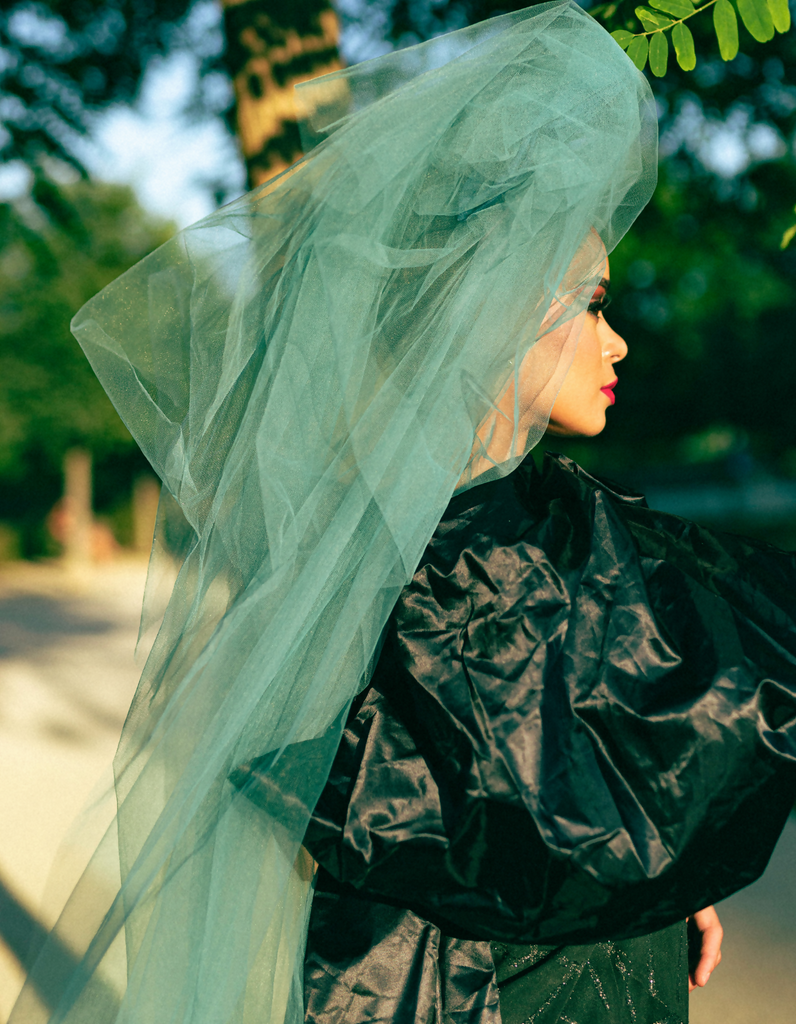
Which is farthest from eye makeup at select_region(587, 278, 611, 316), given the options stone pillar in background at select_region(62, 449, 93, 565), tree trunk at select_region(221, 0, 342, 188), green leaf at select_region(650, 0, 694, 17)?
stone pillar in background at select_region(62, 449, 93, 565)

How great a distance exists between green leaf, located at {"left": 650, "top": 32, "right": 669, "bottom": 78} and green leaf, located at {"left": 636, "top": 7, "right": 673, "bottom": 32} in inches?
0.7

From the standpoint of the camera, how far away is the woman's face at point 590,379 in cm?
154

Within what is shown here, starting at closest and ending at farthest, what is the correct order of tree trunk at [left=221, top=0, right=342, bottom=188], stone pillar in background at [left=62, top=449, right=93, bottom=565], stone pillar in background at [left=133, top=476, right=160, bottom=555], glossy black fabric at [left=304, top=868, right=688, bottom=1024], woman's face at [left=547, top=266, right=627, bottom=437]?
1. glossy black fabric at [left=304, top=868, right=688, bottom=1024]
2. woman's face at [left=547, top=266, right=627, bottom=437]
3. tree trunk at [left=221, top=0, right=342, bottom=188]
4. stone pillar in background at [left=62, top=449, right=93, bottom=565]
5. stone pillar in background at [left=133, top=476, right=160, bottom=555]

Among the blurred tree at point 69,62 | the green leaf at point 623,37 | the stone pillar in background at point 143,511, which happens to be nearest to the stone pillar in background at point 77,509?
the stone pillar in background at point 143,511

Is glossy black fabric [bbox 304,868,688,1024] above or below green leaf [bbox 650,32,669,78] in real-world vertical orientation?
below

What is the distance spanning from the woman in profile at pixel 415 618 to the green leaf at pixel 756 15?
1.75ft

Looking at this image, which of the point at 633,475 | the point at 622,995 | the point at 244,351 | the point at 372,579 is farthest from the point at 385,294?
the point at 633,475

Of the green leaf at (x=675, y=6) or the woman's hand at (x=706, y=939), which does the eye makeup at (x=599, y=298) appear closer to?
the green leaf at (x=675, y=6)

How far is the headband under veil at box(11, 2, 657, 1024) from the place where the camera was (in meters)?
1.24

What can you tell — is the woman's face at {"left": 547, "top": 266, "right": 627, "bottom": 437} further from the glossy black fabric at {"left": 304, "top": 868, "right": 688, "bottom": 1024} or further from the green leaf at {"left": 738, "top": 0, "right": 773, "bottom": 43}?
the glossy black fabric at {"left": 304, "top": 868, "right": 688, "bottom": 1024}

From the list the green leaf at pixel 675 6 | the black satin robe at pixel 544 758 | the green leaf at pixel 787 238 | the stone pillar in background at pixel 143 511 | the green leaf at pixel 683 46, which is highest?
the green leaf at pixel 675 6

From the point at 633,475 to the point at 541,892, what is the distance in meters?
24.7

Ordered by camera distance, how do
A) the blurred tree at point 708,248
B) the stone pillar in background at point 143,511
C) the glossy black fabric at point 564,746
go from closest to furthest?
1. the glossy black fabric at point 564,746
2. the blurred tree at point 708,248
3. the stone pillar in background at point 143,511

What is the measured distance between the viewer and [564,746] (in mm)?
1183
